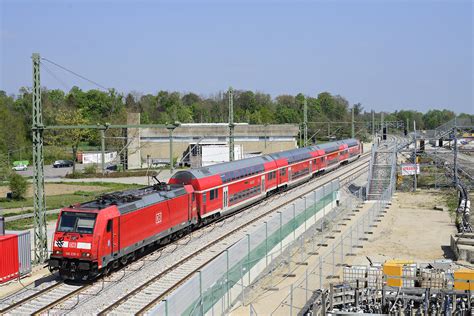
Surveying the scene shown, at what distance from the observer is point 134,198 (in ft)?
82.0

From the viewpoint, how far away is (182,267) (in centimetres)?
2488

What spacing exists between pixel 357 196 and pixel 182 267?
28555 millimetres

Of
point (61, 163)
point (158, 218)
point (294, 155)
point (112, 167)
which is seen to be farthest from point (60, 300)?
point (61, 163)

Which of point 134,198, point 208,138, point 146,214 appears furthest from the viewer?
point 208,138

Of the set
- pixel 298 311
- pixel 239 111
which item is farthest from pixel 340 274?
pixel 239 111

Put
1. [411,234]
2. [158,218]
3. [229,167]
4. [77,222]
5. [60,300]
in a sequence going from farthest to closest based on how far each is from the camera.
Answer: [229,167] → [411,234] → [158,218] → [77,222] → [60,300]

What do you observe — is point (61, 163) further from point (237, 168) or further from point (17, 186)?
point (237, 168)

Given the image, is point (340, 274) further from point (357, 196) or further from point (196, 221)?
point (357, 196)

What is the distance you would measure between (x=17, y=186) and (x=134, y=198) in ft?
110

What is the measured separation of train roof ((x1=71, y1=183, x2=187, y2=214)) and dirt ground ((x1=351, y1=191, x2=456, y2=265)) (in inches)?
384

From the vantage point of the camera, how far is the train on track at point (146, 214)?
71.8 ft

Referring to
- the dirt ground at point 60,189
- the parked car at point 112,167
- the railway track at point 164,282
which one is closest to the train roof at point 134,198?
the railway track at point 164,282

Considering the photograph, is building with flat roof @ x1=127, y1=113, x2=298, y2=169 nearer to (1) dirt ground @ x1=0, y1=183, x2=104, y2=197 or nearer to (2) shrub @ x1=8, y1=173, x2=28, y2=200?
(1) dirt ground @ x1=0, y1=183, x2=104, y2=197

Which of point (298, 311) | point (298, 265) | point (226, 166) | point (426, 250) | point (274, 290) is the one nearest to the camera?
point (298, 311)
